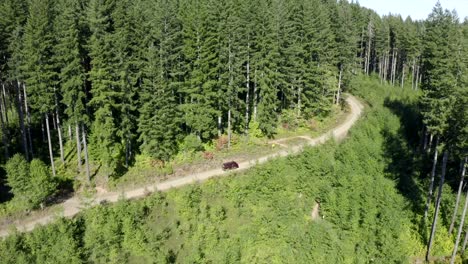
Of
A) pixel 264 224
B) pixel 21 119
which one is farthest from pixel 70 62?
pixel 264 224

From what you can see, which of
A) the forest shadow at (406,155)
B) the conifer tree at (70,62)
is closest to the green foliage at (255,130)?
the forest shadow at (406,155)

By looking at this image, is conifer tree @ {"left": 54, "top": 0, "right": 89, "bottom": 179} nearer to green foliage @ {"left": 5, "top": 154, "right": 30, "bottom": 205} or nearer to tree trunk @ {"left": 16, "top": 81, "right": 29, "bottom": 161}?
tree trunk @ {"left": 16, "top": 81, "right": 29, "bottom": 161}

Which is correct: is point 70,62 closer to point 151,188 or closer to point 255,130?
point 151,188

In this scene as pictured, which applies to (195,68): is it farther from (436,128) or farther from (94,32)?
(436,128)

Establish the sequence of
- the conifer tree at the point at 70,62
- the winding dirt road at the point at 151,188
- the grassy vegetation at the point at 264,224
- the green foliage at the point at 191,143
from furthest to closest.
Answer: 1. the green foliage at the point at 191,143
2. the conifer tree at the point at 70,62
3. the winding dirt road at the point at 151,188
4. the grassy vegetation at the point at 264,224

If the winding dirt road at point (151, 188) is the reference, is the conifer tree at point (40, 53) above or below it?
above

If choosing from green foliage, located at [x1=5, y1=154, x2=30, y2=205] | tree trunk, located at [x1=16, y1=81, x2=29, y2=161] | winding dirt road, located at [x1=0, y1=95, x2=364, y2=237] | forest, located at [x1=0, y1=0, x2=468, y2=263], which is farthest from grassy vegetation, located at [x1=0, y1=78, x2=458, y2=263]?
tree trunk, located at [x1=16, y1=81, x2=29, y2=161]

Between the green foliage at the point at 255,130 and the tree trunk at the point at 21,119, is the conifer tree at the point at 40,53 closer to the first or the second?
the tree trunk at the point at 21,119
